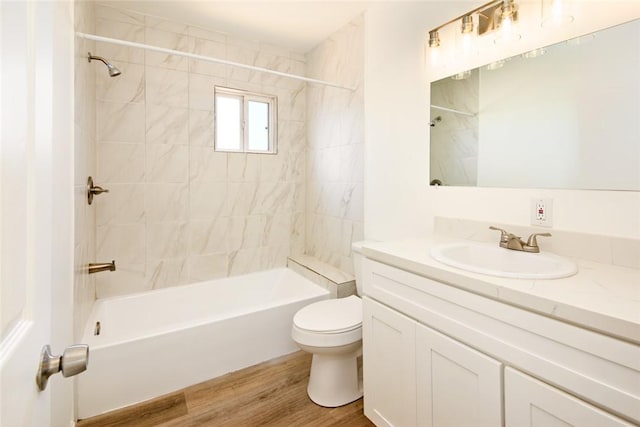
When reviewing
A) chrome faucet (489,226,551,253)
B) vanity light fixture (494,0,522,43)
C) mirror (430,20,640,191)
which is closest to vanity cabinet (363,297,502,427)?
chrome faucet (489,226,551,253)

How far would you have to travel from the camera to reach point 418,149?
1.90 m

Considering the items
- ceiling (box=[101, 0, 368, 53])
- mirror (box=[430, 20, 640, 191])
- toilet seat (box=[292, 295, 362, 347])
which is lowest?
toilet seat (box=[292, 295, 362, 347])

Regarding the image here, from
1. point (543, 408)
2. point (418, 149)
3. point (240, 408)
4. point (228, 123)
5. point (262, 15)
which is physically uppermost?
point (262, 15)

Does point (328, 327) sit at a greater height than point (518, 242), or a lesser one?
lesser

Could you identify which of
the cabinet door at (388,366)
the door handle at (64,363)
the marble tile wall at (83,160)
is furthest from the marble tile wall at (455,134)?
the marble tile wall at (83,160)

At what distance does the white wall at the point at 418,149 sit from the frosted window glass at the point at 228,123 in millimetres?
1200

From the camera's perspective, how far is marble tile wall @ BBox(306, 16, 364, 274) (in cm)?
242

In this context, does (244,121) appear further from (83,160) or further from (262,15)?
(83,160)

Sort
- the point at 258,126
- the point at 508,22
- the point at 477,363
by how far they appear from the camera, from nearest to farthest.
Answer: the point at 477,363 < the point at 508,22 < the point at 258,126

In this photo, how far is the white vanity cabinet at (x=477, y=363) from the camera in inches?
30.1

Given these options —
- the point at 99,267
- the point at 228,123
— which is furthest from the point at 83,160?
the point at 228,123

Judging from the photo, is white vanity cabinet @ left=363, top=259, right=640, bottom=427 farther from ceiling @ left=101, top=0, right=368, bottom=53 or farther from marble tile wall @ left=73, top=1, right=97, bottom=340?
ceiling @ left=101, top=0, right=368, bottom=53

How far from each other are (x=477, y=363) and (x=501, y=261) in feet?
1.76

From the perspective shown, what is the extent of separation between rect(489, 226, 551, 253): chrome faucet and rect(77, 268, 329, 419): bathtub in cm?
133
